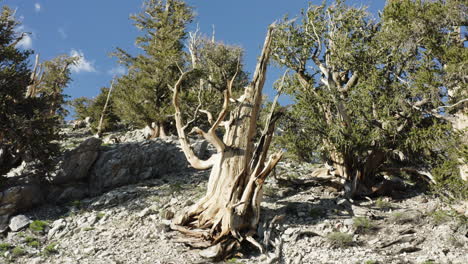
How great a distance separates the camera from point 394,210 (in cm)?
1259

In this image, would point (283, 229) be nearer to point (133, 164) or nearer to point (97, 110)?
point (133, 164)

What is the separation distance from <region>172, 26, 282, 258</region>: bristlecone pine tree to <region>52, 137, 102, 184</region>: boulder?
6.90 m

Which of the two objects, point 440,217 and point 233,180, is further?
point 233,180

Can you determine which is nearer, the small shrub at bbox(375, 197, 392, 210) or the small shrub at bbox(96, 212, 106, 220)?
the small shrub at bbox(375, 197, 392, 210)

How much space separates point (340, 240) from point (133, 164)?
10.6 m

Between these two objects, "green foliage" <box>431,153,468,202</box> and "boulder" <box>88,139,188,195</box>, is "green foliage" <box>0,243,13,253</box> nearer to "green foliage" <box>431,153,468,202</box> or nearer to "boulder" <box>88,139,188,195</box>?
"boulder" <box>88,139,188,195</box>

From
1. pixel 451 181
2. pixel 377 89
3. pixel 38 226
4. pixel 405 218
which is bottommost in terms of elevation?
pixel 38 226

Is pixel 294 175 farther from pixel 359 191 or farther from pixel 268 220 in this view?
pixel 268 220

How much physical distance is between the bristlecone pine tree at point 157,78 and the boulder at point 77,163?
7077 mm

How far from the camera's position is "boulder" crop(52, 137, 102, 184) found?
15508 millimetres

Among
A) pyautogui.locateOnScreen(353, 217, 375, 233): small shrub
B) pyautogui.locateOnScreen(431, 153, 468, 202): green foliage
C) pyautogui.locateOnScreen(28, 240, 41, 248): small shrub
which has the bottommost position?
pyautogui.locateOnScreen(28, 240, 41, 248): small shrub

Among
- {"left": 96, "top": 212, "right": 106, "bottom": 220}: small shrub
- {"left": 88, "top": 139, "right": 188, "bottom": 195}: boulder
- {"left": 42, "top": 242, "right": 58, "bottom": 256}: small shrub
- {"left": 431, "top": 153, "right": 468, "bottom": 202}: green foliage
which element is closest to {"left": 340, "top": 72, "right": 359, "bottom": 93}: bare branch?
{"left": 431, "top": 153, "right": 468, "bottom": 202}: green foliage

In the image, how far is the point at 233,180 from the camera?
1095 cm

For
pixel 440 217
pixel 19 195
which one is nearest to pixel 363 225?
pixel 440 217
